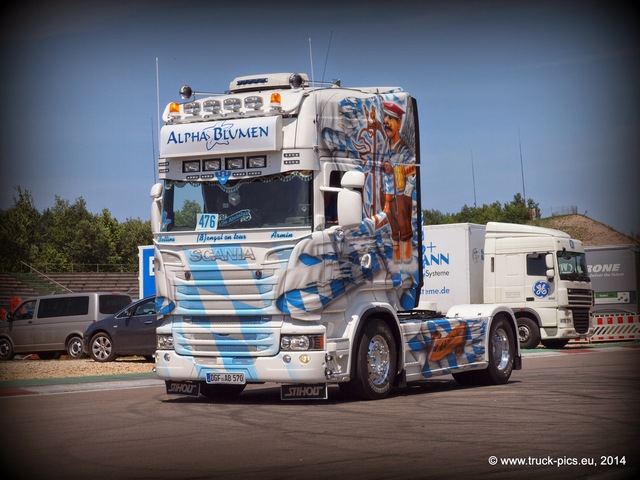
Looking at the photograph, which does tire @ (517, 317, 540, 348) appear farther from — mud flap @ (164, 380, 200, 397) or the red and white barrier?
mud flap @ (164, 380, 200, 397)

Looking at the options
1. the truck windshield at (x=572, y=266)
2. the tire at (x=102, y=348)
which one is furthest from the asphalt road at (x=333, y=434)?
the truck windshield at (x=572, y=266)

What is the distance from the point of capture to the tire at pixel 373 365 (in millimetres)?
13930

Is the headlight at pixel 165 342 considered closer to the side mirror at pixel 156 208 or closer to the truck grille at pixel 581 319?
the side mirror at pixel 156 208

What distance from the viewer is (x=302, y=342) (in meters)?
13.3

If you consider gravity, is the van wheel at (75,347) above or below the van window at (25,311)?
below

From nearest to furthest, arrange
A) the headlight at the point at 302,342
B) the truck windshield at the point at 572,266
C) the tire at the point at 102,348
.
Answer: the headlight at the point at 302,342 → the tire at the point at 102,348 → the truck windshield at the point at 572,266

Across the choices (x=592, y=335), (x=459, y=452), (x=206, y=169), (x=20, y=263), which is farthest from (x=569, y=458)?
(x=20, y=263)

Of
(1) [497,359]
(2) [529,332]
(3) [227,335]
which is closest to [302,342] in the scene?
(3) [227,335]

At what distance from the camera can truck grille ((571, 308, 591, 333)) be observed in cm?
2942

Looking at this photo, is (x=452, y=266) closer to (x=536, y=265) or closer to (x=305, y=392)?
(x=536, y=265)

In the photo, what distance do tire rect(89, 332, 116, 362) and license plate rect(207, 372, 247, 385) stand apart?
12.2m

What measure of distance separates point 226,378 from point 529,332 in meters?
17.2

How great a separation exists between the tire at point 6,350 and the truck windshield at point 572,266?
1569 centimetres

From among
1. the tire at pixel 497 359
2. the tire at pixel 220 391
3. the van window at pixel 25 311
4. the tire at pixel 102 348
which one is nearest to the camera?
the tire at pixel 220 391
